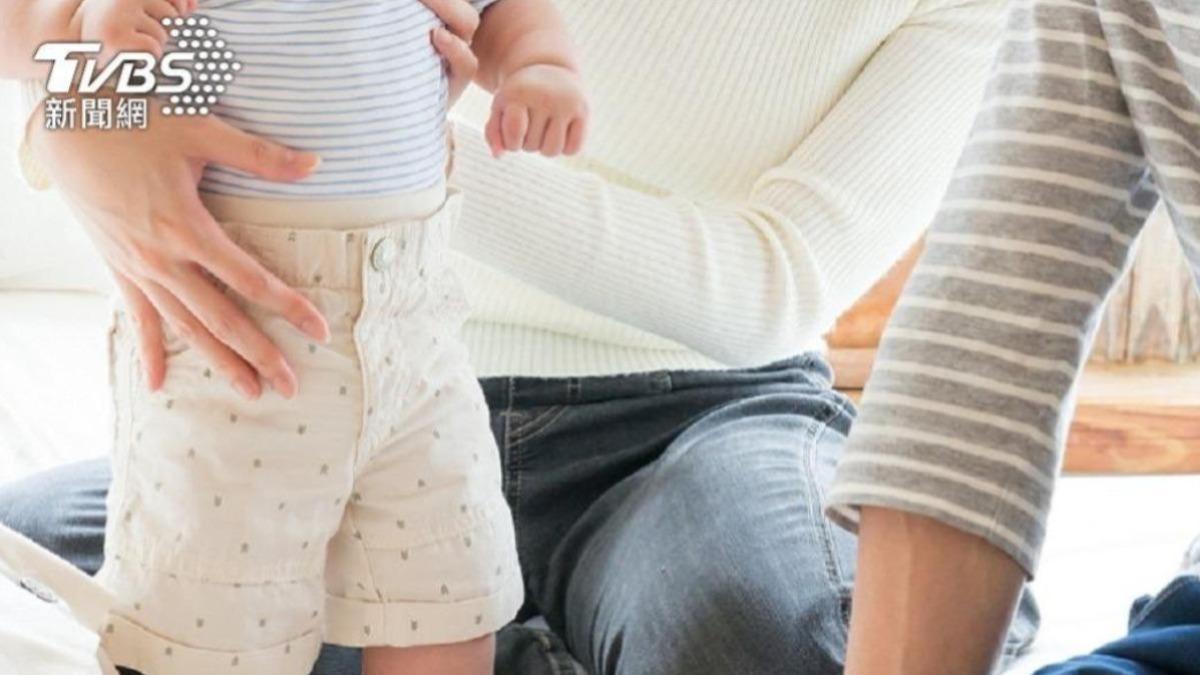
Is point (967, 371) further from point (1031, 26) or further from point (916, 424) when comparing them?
point (1031, 26)

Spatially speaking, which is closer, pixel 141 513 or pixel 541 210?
pixel 141 513

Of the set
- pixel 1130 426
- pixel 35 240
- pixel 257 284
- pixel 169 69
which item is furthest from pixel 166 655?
pixel 1130 426

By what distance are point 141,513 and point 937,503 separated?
44cm

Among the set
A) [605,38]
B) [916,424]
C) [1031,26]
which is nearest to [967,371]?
[916,424]

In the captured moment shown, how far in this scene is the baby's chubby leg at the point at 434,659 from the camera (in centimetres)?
98

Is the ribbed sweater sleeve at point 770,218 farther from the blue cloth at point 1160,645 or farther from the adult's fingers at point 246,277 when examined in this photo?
the blue cloth at point 1160,645

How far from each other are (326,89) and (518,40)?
6.3 inches

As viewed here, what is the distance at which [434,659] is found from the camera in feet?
3.23

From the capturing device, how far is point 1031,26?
753mm

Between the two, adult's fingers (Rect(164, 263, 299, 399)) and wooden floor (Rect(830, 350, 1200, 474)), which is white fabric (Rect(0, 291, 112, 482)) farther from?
wooden floor (Rect(830, 350, 1200, 474))

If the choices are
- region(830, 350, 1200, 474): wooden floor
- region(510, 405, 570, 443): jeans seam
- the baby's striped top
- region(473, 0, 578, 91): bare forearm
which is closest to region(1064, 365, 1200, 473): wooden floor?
region(830, 350, 1200, 474): wooden floor

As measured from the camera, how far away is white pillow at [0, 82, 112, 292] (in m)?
1.71

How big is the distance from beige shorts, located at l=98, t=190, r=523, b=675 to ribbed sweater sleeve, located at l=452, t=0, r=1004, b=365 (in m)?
0.20

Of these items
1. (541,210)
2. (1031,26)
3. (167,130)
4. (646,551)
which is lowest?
(646,551)
